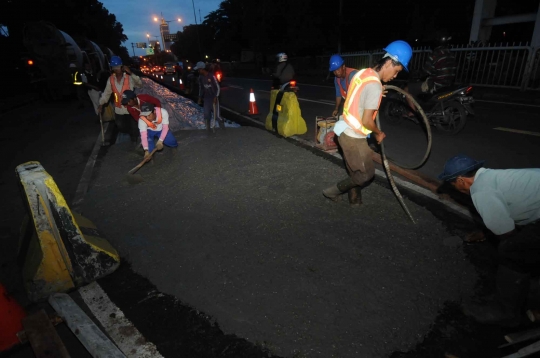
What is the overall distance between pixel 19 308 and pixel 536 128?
8828mm

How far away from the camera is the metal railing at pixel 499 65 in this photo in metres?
11.4

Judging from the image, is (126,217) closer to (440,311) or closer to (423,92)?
(440,311)

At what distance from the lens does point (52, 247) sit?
272cm

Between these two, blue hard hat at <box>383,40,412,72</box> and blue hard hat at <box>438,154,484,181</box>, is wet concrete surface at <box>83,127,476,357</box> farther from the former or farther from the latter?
blue hard hat at <box>383,40,412,72</box>

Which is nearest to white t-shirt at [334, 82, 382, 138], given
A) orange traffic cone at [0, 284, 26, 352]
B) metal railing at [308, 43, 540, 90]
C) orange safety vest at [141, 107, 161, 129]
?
orange traffic cone at [0, 284, 26, 352]

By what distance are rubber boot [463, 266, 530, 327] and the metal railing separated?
1246cm

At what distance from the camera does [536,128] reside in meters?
6.60

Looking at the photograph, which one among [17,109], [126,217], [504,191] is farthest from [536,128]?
[17,109]

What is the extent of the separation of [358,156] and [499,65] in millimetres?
12674

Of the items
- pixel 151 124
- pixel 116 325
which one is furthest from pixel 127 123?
pixel 116 325

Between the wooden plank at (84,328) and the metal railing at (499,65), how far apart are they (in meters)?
13.5

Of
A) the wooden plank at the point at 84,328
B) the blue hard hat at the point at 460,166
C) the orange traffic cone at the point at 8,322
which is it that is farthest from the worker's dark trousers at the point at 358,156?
the orange traffic cone at the point at 8,322

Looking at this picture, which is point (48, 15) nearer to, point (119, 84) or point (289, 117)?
point (119, 84)

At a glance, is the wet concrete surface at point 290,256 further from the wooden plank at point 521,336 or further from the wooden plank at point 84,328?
the wooden plank at point 84,328
